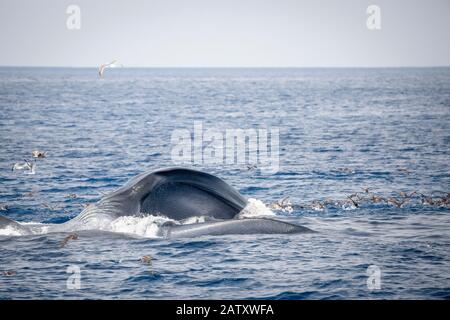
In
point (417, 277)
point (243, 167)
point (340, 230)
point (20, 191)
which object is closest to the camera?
point (417, 277)

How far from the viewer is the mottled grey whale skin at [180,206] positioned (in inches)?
722

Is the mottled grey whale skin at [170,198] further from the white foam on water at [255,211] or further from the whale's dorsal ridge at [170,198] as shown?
the white foam on water at [255,211]

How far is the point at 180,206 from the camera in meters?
19.0

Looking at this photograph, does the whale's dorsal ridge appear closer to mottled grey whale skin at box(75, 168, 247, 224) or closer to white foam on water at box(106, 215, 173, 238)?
mottled grey whale skin at box(75, 168, 247, 224)

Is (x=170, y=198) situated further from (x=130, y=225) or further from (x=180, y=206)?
(x=130, y=225)

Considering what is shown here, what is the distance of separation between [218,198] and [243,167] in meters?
19.2

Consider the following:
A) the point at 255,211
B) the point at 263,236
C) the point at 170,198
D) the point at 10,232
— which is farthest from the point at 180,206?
the point at 10,232

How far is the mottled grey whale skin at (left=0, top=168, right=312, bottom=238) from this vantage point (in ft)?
60.2

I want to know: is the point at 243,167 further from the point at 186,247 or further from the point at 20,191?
the point at 186,247

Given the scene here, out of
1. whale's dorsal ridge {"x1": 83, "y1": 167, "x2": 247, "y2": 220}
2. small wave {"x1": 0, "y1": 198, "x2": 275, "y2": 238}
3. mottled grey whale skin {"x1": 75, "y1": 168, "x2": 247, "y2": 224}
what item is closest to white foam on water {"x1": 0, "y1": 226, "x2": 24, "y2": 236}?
small wave {"x1": 0, "y1": 198, "x2": 275, "y2": 238}

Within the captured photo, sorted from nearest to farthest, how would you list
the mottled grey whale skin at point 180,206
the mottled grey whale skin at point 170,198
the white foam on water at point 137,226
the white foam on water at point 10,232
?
1. the mottled grey whale skin at point 180,206
2. the white foam on water at point 137,226
3. the mottled grey whale skin at point 170,198
4. the white foam on water at point 10,232

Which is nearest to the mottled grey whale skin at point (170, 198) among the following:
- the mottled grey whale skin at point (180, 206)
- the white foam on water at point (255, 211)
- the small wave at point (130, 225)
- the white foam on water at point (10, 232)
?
the mottled grey whale skin at point (180, 206)

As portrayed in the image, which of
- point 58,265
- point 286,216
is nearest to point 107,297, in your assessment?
point 58,265

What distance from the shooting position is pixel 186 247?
18.1m
